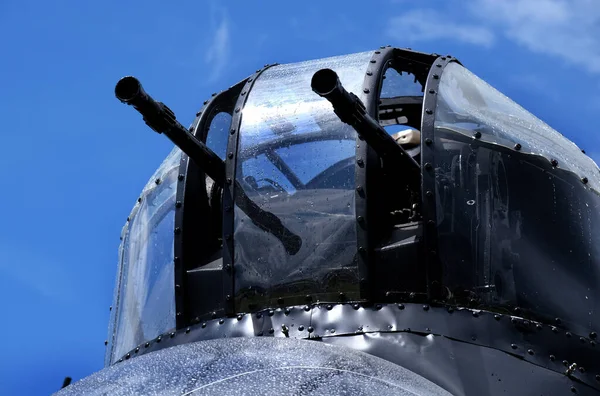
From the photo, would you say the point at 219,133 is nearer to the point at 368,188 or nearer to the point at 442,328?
the point at 368,188

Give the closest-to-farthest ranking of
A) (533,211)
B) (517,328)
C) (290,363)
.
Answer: (290,363) < (517,328) < (533,211)

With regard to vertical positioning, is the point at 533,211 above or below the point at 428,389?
above

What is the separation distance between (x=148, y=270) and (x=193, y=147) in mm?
822

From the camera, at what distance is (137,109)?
265 inches

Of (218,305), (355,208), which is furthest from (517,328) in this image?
(218,305)

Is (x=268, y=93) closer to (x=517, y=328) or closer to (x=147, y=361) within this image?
(x=517, y=328)

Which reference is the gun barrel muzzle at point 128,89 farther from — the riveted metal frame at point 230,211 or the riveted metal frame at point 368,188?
the riveted metal frame at point 368,188

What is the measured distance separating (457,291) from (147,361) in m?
1.87

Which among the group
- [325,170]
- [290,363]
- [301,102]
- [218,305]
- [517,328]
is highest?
[301,102]

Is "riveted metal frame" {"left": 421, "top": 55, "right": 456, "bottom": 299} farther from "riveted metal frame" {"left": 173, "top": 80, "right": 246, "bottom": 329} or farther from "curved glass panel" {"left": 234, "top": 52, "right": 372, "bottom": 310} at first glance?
"riveted metal frame" {"left": 173, "top": 80, "right": 246, "bottom": 329}

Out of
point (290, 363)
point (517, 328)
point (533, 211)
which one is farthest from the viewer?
point (533, 211)

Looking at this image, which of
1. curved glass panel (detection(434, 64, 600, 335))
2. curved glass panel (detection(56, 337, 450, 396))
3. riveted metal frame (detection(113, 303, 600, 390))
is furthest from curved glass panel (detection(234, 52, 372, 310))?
curved glass panel (detection(56, 337, 450, 396))

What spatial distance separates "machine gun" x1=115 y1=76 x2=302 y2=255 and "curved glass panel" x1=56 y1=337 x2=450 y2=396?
124cm

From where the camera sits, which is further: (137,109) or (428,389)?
(137,109)
